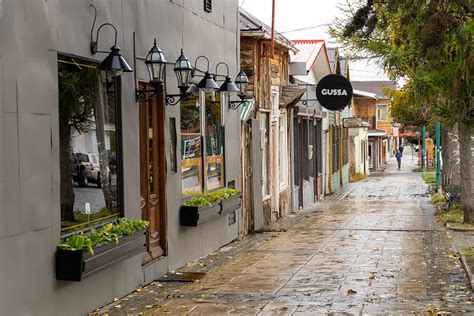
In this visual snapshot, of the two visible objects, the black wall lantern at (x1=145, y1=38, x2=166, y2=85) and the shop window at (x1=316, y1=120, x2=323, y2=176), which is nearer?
the black wall lantern at (x1=145, y1=38, x2=166, y2=85)

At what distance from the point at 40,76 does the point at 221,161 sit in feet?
23.6

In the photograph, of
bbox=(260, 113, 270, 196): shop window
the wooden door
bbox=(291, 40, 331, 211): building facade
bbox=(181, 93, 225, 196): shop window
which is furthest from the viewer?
bbox=(291, 40, 331, 211): building facade

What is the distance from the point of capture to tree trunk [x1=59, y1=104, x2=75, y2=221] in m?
8.25

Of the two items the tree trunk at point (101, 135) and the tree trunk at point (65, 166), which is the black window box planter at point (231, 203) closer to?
the tree trunk at point (101, 135)

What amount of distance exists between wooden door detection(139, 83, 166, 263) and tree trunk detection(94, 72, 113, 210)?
144 cm

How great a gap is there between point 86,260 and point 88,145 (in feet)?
4.79

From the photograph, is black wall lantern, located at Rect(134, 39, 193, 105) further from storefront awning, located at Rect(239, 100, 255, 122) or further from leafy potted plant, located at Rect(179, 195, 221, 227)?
storefront awning, located at Rect(239, 100, 255, 122)

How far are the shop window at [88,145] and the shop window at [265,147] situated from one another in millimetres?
9438

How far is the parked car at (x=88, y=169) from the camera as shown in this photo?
866 centimetres

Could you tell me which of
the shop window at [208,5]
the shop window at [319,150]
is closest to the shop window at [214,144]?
the shop window at [208,5]

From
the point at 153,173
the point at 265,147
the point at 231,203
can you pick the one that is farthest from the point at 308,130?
the point at 153,173

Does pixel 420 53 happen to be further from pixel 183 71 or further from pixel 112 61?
pixel 112 61

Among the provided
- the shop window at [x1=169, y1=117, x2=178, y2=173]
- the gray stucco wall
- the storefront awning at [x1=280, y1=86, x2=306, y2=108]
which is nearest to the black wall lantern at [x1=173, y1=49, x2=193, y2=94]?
the shop window at [x1=169, y1=117, x2=178, y2=173]

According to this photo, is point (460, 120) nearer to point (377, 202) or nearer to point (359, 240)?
point (359, 240)
